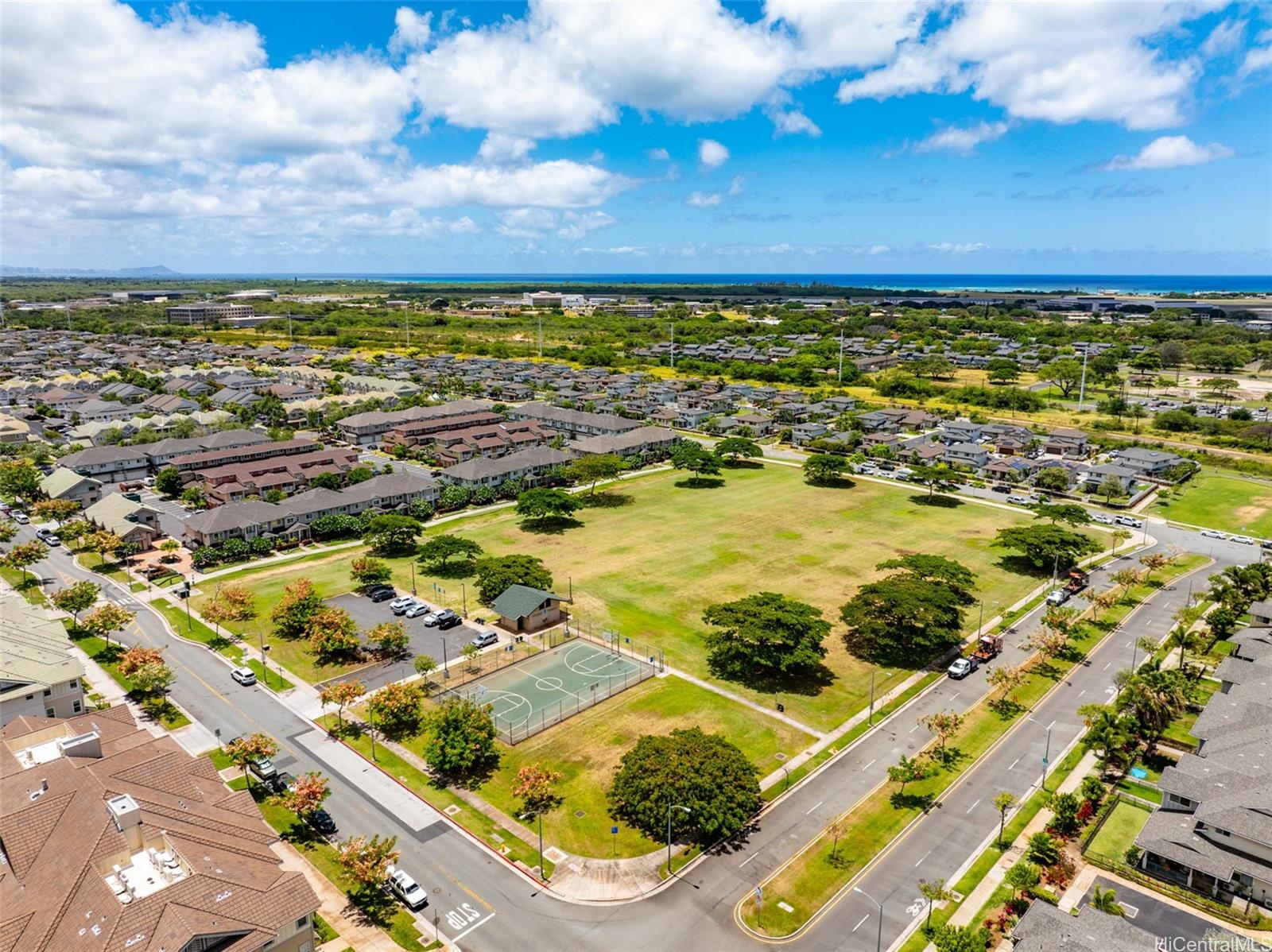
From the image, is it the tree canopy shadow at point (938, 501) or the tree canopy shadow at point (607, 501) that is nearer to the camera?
the tree canopy shadow at point (938, 501)

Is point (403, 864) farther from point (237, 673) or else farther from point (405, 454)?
point (405, 454)

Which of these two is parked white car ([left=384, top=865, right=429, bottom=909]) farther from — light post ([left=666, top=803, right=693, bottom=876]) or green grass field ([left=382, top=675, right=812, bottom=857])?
light post ([left=666, top=803, right=693, bottom=876])

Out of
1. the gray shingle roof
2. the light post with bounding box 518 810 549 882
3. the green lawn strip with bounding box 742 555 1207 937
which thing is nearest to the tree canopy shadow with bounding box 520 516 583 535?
the gray shingle roof

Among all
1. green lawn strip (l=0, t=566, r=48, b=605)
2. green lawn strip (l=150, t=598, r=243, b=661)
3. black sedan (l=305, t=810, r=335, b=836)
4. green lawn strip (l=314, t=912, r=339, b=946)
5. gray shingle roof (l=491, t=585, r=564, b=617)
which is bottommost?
black sedan (l=305, t=810, r=335, b=836)

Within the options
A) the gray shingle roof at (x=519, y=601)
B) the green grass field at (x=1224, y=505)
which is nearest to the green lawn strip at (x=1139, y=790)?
the gray shingle roof at (x=519, y=601)

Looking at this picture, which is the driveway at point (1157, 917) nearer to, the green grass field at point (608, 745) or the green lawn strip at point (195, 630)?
the green grass field at point (608, 745)

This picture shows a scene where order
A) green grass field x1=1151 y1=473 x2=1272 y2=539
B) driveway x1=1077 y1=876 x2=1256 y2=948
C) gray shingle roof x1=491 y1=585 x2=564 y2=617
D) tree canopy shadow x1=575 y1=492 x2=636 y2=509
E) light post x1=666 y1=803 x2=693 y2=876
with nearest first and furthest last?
driveway x1=1077 y1=876 x2=1256 y2=948 → light post x1=666 y1=803 x2=693 y2=876 → gray shingle roof x1=491 y1=585 x2=564 y2=617 → green grass field x1=1151 y1=473 x2=1272 y2=539 → tree canopy shadow x1=575 y1=492 x2=636 y2=509
